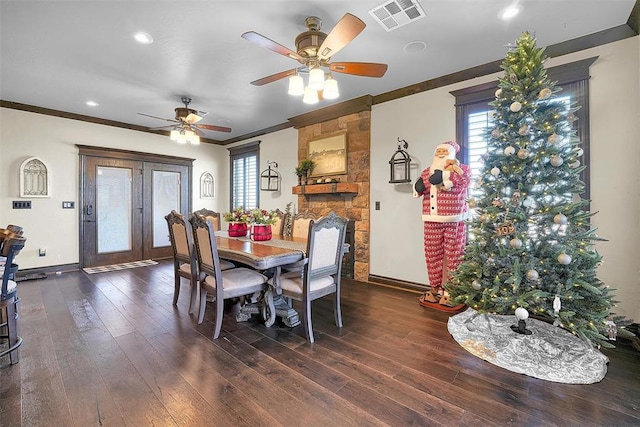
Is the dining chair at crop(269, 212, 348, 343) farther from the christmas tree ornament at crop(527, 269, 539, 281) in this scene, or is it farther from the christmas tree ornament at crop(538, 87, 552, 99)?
the christmas tree ornament at crop(538, 87, 552, 99)

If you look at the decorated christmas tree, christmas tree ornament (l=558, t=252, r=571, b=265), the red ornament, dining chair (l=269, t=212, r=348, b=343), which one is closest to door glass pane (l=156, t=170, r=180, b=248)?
the red ornament

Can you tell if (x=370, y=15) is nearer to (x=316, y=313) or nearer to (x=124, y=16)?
(x=124, y=16)

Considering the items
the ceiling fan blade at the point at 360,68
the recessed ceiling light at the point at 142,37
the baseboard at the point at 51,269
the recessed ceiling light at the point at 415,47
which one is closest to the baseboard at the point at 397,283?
the ceiling fan blade at the point at 360,68

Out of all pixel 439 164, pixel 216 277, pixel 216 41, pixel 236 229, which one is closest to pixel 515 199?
pixel 439 164

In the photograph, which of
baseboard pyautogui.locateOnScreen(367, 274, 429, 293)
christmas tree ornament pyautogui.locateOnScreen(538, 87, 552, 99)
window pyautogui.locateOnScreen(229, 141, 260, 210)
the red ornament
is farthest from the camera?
window pyautogui.locateOnScreen(229, 141, 260, 210)

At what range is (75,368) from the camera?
6.37ft

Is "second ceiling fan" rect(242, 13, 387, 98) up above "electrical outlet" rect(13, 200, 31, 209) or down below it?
above

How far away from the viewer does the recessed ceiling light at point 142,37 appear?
101 inches

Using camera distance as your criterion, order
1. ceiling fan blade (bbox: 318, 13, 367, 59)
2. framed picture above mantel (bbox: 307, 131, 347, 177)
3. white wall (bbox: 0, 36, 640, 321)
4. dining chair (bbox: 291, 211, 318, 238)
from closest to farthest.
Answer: ceiling fan blade (bbox: 318, 13, 367, 59), white wall (bbox: 0, 36, 640, 321), dining chair (bbox: 291, 211, 318, 238), framed picture above mantel (bbox: 307, 131, 347, 177)

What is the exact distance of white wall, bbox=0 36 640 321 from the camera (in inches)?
96.3

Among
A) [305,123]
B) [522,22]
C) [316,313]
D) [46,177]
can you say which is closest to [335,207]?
[305,123]

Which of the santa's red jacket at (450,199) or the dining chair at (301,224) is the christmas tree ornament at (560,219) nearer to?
the santa's red jacket at (450,199)

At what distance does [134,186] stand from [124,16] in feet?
12.5

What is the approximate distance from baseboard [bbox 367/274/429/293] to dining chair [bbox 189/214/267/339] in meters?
1.97
